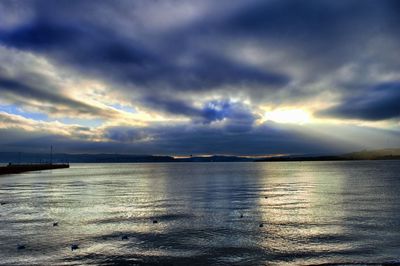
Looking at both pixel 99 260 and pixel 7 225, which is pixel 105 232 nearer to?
pixel 99 260

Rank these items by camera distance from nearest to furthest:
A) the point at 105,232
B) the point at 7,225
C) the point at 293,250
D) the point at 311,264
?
the point at 311,264
the point at 293,250
the point at 105,232
the point at 7,225

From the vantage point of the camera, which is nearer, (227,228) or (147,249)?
(147,249)

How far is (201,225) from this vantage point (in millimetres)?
27281

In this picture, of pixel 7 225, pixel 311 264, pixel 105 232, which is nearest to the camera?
pixel 311 264

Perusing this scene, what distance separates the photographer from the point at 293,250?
64.3 feet

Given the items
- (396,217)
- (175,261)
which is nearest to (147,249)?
(175,261)

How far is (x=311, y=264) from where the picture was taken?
17.0 metres

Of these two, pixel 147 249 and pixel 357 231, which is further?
pixel 357 231

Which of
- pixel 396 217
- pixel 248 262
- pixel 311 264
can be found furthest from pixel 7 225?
pixel 396 217

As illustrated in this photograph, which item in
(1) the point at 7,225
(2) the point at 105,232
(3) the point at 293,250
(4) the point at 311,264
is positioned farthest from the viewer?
(1) the point at 7,225

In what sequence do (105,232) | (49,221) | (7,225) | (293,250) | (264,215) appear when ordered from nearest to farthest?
(293,250) → (105,232) → (7,225) → (49,221) → (264,215)

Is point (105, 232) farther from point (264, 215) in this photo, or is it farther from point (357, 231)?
point (357, 231)

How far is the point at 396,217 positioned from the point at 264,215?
35.8ft

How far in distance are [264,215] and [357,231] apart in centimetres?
860
